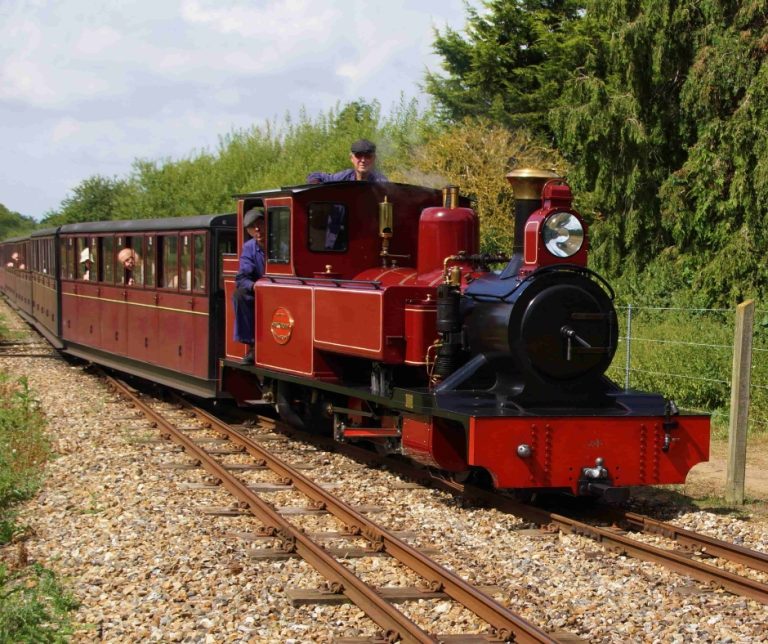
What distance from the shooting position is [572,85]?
17672 mm

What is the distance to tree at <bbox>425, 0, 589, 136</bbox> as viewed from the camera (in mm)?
24031

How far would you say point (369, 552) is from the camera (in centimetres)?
629

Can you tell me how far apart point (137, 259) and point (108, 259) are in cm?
159

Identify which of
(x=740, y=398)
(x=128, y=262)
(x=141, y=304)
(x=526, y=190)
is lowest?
(x=740, y=398)

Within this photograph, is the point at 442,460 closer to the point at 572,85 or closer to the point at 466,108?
the point at 572,85

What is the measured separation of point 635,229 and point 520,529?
1114cm

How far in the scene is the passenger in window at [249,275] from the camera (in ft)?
33.1

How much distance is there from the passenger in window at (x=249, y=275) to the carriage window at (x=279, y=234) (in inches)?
13.8

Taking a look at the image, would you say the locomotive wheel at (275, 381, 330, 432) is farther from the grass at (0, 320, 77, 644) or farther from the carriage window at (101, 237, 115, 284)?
the carriage window at (101, 237, 115, 284)

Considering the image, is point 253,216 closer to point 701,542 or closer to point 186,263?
point 186,263

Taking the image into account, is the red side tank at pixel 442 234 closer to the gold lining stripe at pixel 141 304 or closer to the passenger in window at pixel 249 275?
the passenger in window at pixel 249 275

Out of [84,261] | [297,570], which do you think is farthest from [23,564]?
[84,261]

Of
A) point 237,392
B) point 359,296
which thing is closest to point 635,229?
point 237,392

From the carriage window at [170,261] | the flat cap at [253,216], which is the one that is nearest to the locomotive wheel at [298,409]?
the flat cap at [253,216]
